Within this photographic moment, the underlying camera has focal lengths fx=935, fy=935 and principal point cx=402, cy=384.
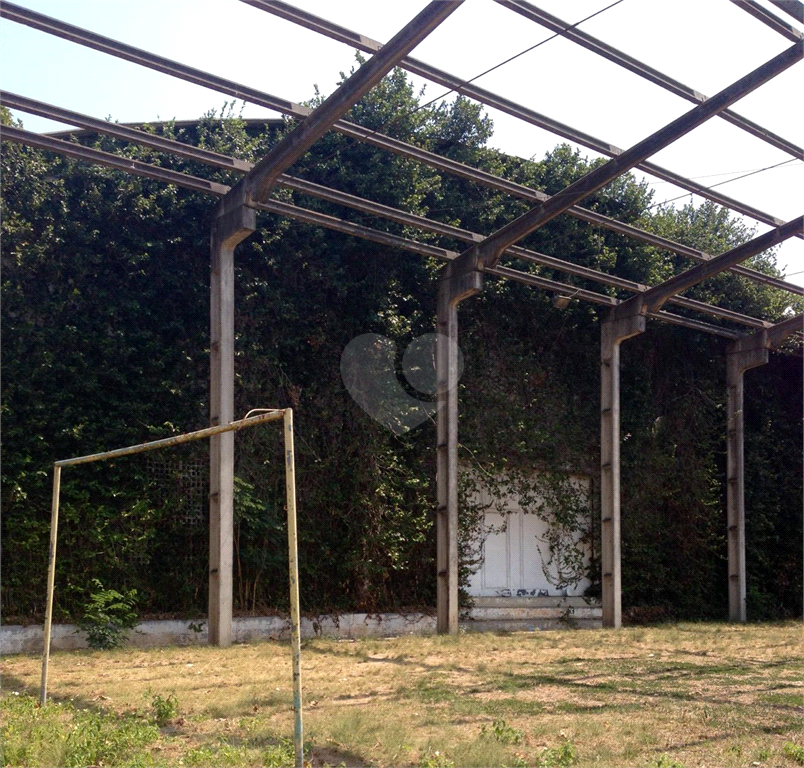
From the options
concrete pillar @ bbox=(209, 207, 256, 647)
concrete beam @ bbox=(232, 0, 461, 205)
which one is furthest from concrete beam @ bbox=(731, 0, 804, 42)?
concrete pillar @ bbox=(209, 207, 256, 647)

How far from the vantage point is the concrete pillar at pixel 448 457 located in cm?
1354

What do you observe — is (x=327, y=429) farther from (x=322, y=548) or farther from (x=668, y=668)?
(x=668, y=668)

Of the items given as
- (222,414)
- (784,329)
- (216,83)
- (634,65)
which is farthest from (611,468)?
(216,83)

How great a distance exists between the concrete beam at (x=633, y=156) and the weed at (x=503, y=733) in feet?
22.8

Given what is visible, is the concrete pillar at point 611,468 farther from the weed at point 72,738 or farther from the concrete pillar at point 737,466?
the weed at point 72,738

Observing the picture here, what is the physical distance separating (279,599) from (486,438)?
15.4 ft

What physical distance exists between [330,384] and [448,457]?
7.07 feet

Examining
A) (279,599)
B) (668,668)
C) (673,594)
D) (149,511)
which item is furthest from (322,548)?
(673,594)

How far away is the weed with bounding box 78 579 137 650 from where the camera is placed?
36.4 ft

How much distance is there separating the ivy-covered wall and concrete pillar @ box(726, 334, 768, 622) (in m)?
0.61

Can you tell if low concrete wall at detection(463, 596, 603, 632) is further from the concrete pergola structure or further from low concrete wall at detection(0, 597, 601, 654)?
the concrete pergola structure

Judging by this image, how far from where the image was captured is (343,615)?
1385cm

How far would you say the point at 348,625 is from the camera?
1385cm

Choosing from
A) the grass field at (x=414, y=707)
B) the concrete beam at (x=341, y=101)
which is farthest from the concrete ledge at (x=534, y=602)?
the concrete beam at (x=341, y=101)
